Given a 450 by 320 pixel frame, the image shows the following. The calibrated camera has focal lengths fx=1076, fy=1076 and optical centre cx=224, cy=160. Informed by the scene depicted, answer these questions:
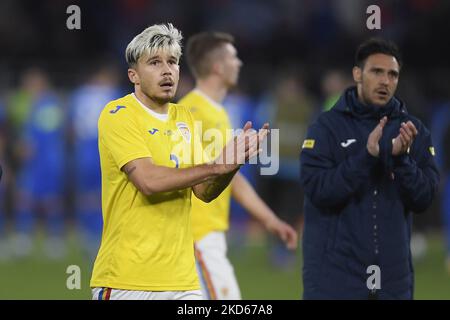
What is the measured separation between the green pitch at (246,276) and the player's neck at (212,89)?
2.69 metres

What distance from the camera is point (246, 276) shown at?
40.7 feet

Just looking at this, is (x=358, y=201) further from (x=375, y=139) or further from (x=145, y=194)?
(x=145, y=194)

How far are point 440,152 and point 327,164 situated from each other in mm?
7176

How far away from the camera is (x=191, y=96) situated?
838cm

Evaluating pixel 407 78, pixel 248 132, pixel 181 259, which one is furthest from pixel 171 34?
pixel 407 78

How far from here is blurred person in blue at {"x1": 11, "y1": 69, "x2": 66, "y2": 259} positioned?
15047mm

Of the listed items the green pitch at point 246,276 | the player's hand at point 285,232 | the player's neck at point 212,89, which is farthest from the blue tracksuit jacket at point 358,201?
the green pitch at point 246,276

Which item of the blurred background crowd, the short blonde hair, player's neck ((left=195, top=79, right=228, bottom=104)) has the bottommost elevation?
the short blonde hair

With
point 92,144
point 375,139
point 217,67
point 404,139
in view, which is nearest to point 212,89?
point 217,67

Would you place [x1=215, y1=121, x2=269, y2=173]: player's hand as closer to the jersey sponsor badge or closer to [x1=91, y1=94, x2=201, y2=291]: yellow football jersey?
[x1=91, y1=94, x2=201, y2=291]: yellow football jersey

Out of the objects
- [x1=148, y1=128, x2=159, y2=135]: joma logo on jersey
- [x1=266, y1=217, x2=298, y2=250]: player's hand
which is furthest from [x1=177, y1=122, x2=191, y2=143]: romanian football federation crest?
[x1=266, y1=217, x2=298, y2=250]: player's hand

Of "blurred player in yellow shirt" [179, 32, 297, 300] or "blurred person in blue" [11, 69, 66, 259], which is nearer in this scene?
"blurred player in yellow shirt" [179, 32, 297, 300]

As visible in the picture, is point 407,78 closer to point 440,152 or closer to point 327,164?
point 440,152

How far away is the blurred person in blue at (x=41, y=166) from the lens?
592 inches
